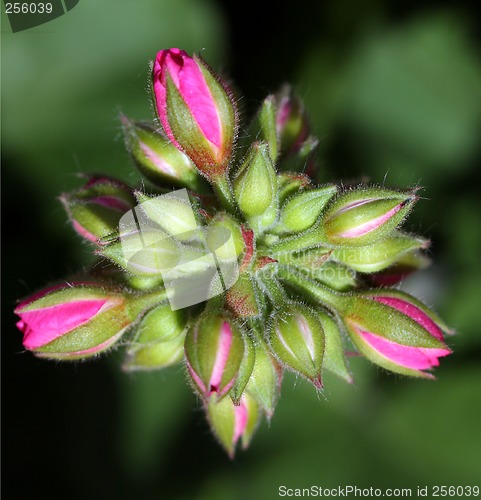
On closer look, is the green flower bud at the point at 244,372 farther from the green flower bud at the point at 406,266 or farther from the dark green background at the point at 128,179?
the dark green background at the point at 128,179

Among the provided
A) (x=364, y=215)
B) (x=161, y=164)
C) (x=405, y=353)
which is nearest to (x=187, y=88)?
(x=161, y=164)

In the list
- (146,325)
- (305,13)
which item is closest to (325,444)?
(146,325)

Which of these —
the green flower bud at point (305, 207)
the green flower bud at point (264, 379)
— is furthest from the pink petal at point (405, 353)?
the green flower bud at point (305, 207)

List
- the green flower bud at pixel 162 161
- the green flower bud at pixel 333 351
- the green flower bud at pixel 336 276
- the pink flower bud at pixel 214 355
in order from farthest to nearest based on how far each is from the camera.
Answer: the green flower bud at pixel 162 161 → the green flower bud at pixel 336 276 → the green flower bud at pixel 333 351 → the pink flower bud at pixel 214 355

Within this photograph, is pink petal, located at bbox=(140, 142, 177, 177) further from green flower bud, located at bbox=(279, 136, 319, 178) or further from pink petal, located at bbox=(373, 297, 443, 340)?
pink petal, located at bbox=(373, 297, 443, 340)

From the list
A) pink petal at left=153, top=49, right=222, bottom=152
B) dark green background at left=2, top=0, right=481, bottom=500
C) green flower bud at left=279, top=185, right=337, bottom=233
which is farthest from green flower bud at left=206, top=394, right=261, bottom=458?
dark green background at left=2, top=0, right=481, bottom=500

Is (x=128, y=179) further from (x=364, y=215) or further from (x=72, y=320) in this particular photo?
(x=364, y=215)
